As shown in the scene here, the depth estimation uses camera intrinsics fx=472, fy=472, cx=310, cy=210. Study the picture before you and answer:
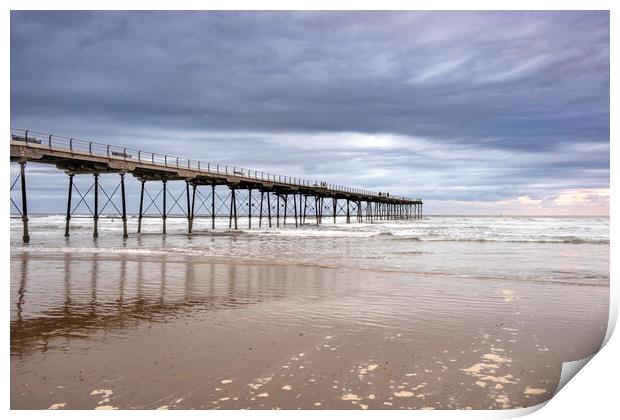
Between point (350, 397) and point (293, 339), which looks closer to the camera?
point (350, 397)

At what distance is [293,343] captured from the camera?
5.65 metres

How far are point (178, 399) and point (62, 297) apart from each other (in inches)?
223

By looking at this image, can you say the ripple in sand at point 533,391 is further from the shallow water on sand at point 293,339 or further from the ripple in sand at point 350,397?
the ripple in sand at point 350,397

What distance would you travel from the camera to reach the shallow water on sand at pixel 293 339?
4.18 meters

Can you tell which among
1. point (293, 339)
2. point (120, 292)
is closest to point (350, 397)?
point (293, 339)

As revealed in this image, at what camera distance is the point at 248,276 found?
11.8m

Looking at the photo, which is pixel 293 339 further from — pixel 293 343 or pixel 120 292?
pixel 120 292

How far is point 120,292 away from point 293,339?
4.85 m

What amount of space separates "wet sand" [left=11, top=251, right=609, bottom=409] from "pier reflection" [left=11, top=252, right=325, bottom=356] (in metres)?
0.05

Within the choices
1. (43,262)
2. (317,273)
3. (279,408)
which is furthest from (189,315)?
(43,262)

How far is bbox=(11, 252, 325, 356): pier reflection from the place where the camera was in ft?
21.1

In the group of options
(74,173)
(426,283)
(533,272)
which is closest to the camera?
(426,283)

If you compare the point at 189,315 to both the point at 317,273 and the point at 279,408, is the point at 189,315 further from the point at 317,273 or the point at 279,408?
the point at 317,273
